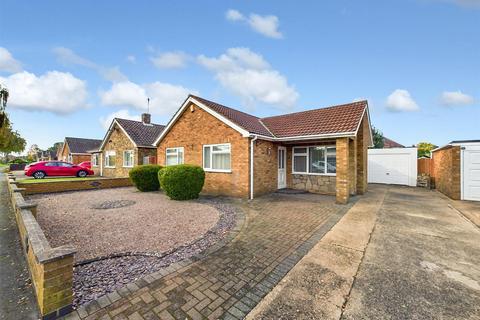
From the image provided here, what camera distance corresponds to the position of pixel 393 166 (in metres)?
15.2

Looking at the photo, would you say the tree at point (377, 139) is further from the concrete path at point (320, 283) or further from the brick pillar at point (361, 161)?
the concrete path at point (320, 283)

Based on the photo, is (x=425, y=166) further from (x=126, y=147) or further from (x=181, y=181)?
(x=126, y=147)

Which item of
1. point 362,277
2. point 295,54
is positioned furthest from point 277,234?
point 295,54

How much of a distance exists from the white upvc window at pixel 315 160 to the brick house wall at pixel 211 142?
3.73 m

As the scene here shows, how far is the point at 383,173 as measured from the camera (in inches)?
619

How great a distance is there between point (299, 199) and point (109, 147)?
2026 cm

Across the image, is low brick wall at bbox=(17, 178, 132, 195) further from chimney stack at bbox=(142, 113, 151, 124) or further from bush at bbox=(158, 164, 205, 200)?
chimney stack at bbox=(142, 113, 151, 124)

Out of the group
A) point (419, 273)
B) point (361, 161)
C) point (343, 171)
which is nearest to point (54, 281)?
point (419, 273)

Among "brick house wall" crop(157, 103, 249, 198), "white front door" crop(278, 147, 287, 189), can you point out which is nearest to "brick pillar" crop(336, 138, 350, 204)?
"white front door" crop(278, 147, 287, 189)

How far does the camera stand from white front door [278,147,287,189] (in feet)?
37.4

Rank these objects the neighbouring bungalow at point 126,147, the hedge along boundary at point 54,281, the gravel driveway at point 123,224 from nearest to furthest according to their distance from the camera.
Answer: the hedge along boundary at point 54,281
the gravel driveway at point 123,224
the neighbouring bungalow at point 126,147

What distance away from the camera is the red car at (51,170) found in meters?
17.1

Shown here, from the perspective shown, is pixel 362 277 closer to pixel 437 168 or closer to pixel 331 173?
pixel 331 173

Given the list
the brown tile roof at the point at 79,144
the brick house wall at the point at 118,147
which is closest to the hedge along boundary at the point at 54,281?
the brick house wall at the point at 118,147
